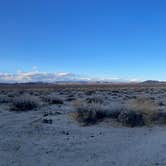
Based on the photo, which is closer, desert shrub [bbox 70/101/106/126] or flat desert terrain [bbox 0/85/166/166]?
flat desert terrain [bbox 0/85/166/166]

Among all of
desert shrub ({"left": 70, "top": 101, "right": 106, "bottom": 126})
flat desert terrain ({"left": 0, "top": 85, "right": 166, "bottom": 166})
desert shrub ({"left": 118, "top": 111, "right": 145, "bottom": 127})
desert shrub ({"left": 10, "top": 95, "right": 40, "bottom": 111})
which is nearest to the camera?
flat desert terrain ({"left": 0, "top": 85, "right": 166, "bottom": 166})

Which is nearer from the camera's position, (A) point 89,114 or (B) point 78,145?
(B) point 78,145

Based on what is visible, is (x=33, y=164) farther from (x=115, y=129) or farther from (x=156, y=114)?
(x=156, y=114)

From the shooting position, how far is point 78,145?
1174 cm

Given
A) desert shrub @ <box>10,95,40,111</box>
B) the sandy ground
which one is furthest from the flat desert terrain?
desert shrub @ <box>10,95,40,111</box>

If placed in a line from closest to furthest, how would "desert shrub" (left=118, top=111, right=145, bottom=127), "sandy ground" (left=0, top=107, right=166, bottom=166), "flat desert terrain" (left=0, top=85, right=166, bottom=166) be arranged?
"sandy ground" (left=0, top=107, right=166, bottom=166) → "flat desert terrain" (left=0, top=85, right=166, bottom=166) → "desert shrub" (left=118, top=111, right=145, bottom=127)

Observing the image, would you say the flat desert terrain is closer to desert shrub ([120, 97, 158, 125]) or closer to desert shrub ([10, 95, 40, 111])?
desert shrub ([120, 97, 158, 125])

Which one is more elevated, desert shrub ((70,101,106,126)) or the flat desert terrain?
desert shrub ((70,101,106,126))

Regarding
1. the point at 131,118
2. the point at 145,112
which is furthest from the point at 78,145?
the point at 145,112

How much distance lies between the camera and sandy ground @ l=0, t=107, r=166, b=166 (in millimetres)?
9625

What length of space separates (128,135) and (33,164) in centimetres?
570

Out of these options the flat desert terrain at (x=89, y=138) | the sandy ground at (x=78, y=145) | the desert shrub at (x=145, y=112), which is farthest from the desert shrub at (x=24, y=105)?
the desert shrub at (x=145, y=112)

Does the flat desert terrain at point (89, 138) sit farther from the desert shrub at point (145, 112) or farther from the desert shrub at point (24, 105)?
the desert shrub at point (24, 105)

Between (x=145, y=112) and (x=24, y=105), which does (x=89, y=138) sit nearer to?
(x=145, y=112)
